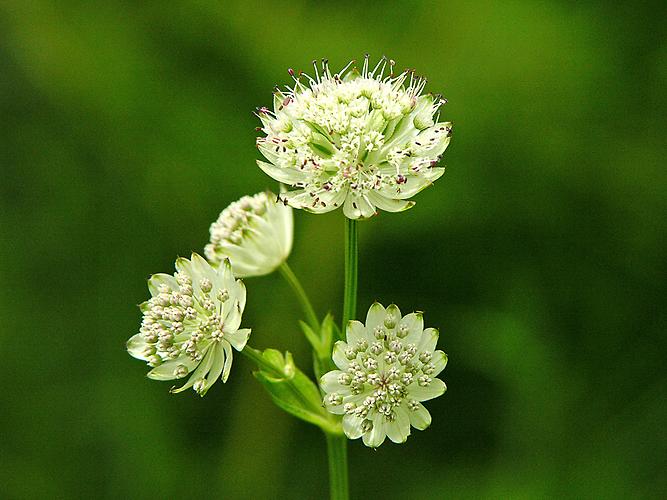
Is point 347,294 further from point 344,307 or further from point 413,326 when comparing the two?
point 413,326

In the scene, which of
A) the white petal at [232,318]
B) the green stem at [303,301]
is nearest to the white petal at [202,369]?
the white petal at [232,318]

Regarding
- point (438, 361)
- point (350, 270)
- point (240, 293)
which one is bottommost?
point (438, 361)

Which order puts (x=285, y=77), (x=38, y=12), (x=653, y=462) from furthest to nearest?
(x=38, y=12), (x=285, y=77), (x=653, y=462)

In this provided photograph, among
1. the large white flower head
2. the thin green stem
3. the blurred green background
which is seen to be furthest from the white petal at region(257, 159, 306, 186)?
the blurred green background

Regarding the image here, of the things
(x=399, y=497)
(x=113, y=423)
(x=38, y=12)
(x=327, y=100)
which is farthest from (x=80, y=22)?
(x=399, y=497)

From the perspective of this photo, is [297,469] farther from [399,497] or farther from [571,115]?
[571,115]

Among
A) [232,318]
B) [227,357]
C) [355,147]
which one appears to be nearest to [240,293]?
[232,318]

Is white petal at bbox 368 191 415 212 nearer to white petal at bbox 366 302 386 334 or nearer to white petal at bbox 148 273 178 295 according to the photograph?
white petal at bbox 366 302 386 334
